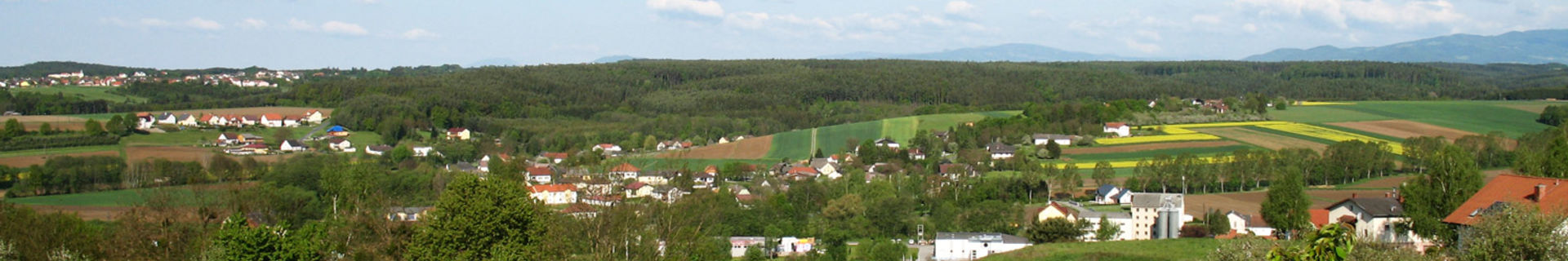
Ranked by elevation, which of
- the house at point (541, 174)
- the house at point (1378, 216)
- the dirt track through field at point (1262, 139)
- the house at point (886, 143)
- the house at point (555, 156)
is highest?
the dirt track through field at point (1262, 139)

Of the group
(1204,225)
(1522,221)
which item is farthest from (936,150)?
(1522,221)

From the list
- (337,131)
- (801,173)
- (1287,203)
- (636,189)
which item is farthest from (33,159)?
(1287,203)

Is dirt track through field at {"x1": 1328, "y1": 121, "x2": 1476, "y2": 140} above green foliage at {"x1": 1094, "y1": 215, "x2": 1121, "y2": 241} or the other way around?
above

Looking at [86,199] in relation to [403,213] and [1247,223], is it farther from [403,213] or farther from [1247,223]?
[1247,223]

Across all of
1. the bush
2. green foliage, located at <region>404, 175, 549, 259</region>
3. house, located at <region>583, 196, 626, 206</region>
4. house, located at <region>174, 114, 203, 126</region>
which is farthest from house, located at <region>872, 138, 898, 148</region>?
house, located at <region>583, 196, 626, 206</region>

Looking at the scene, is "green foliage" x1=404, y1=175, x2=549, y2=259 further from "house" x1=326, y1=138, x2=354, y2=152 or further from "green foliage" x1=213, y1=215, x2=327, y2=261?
"house" x1=326, y1=138, x2=354, y2=152

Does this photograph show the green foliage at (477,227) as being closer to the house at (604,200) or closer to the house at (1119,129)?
the house at (604,200)

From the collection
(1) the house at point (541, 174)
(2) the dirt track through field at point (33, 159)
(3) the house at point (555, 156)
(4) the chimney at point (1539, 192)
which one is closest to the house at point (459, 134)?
(3) the house at point (555, 156)
